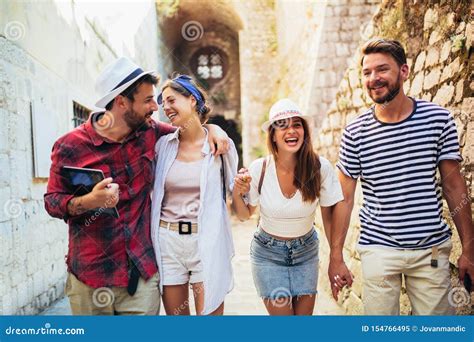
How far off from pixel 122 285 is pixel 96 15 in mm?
4961

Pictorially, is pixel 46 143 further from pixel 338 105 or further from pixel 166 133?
pixel 338 105

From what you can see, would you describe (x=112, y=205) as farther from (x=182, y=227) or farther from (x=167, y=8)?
(x=167, y=8)

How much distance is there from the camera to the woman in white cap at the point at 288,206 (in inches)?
90.1

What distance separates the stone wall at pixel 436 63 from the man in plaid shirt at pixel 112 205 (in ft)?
5.85

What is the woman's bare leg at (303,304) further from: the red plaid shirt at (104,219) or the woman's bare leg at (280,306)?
the red plaid shirt at (104,219)

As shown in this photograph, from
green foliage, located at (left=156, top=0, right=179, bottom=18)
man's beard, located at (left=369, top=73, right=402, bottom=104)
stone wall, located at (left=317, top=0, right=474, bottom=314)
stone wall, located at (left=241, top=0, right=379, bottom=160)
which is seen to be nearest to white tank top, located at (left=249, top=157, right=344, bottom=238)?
man's beard, located at (left=369, top=73, right=402, bottom=104)

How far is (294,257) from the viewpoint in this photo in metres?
2.30

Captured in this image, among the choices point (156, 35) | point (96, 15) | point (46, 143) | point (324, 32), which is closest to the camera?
point (46, 143)

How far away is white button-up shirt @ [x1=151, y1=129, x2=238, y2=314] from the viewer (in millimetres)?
2131

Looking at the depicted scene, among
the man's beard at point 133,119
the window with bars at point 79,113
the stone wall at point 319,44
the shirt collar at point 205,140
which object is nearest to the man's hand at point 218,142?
the shirt collar at point 205,140

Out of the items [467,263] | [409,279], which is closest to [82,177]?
[409,279]

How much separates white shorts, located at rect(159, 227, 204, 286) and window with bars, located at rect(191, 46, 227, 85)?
12558mm

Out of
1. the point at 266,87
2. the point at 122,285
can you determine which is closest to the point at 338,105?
the point at 122,285

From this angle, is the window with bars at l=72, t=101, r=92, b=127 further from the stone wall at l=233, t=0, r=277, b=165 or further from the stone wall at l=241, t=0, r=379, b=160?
the stone wall at l=233, t=0, r=277, b=165
